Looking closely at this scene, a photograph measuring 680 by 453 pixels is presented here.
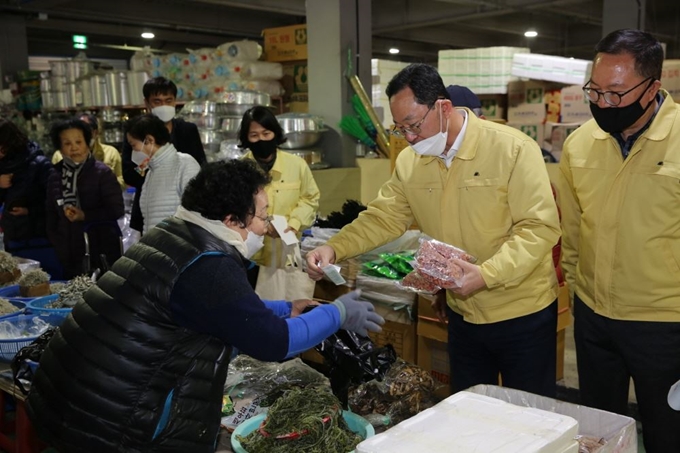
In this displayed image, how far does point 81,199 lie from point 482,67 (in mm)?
3673

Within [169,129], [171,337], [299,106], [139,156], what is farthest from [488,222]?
[299,106]

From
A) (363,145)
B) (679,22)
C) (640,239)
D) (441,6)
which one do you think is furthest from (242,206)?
(679,22)

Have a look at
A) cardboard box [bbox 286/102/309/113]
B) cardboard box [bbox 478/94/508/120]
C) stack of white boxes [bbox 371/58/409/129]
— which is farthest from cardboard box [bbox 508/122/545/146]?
cardboard box [bbox 286/102/309/113]

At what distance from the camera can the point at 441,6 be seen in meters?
11.4

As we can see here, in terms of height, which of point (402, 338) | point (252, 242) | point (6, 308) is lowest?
point (402, 338)

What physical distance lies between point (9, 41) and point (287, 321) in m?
10.9

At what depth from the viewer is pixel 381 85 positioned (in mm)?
6676

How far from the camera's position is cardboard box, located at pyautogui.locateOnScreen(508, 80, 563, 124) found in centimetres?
565

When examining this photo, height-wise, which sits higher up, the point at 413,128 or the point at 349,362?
the point at 413,128

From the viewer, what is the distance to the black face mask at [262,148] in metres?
3.57

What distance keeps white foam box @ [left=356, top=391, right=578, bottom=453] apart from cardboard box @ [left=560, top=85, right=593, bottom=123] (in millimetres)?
4386

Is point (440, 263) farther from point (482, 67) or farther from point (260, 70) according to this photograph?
point (260, 70)

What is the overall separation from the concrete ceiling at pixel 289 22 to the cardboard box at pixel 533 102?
4.84 meters

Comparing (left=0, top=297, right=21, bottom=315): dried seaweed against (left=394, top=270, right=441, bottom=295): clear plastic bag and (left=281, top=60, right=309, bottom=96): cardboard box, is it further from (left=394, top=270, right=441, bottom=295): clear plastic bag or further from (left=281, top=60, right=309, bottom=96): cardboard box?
(left=281, top=60, right=309, bottom=96): cardboard box
